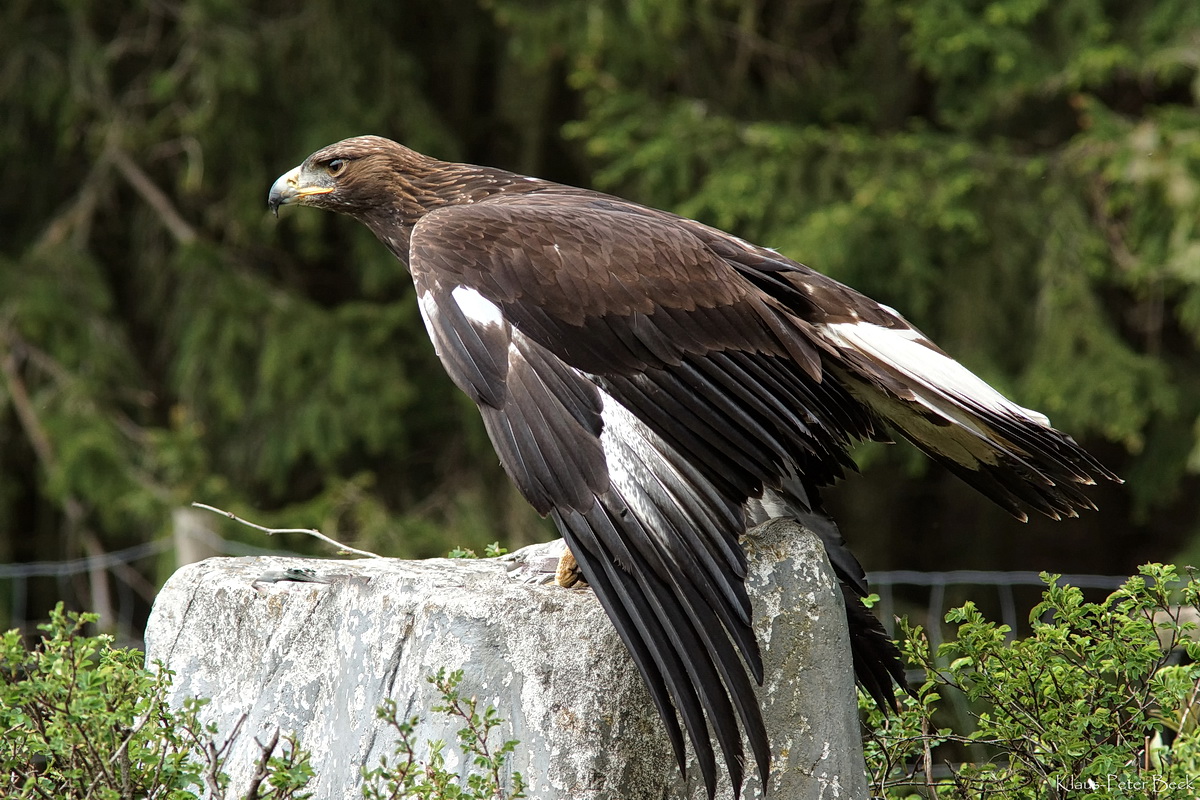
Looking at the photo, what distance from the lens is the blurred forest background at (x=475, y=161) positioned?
7.38 m

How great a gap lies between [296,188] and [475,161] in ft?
15.6

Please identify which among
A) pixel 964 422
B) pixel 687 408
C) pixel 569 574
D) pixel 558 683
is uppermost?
pixel 964 422

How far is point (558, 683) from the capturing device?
9.40 ft

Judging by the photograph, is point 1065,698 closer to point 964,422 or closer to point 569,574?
point 964,422

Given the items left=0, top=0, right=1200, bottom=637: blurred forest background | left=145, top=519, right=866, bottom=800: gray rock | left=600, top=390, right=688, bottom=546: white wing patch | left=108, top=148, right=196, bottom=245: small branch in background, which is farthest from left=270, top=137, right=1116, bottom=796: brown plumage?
left=108, top=148, right=196, bottom=245: small branch in background

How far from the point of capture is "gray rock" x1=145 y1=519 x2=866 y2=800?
285 centimetres

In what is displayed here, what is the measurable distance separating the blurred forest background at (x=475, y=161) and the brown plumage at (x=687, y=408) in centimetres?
372

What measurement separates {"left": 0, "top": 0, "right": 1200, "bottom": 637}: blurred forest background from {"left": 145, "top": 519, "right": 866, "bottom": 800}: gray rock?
4.19m

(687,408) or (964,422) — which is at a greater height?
(964,422)

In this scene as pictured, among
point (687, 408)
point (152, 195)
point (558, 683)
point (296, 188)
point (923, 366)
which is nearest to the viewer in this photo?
point (558, 683)

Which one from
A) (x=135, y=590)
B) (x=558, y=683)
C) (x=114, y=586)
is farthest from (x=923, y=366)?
(x=114, y=586)

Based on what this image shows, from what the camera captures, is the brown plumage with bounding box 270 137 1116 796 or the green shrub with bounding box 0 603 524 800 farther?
the brown plumage with bounding box 270 137 1116 796

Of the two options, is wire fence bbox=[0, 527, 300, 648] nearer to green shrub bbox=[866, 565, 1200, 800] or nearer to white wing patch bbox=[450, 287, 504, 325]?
white wing patch bbox=[450, 287, 504, 325]

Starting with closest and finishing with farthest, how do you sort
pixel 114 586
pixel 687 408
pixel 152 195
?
1. pixel 687 408
2. pixel 152 195
3. pixel 114 586
